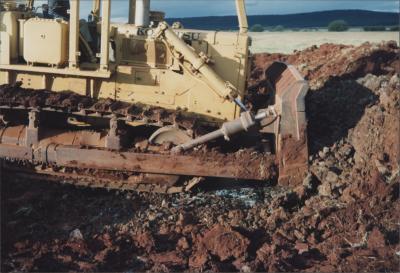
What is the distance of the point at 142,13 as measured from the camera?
26.5 ft

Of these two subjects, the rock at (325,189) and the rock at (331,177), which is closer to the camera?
the rock at (325,189)

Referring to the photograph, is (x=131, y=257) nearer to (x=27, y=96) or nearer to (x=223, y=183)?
(x=223, y=183)

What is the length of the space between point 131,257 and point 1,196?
2.29 metres

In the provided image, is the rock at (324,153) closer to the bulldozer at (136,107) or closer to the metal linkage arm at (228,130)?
the bulldozer at (136,107)

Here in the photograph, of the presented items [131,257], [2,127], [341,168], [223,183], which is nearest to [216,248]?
[131,257]

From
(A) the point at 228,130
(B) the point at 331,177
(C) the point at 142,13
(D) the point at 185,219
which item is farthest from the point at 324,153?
(C) the point at 142,13

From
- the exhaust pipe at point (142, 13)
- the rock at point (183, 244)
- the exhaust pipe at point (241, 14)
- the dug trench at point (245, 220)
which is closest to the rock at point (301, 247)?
the dug trench at point (245, 220)

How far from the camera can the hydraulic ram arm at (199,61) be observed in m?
7.45

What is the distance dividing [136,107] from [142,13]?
1.56 m

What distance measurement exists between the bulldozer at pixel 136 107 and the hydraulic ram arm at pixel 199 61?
0.01m

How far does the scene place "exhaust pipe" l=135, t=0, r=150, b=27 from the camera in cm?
804

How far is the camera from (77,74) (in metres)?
7.69

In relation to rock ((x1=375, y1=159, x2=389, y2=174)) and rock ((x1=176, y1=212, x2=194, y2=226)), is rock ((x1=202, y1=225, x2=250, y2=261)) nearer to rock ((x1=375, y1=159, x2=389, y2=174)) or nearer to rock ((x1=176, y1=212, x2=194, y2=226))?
rock ((x1=176, y1=212, x2=194, y2=226))

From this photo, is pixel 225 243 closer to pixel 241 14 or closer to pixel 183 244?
pixel 183 244
